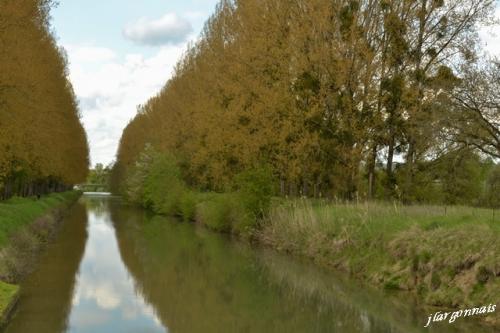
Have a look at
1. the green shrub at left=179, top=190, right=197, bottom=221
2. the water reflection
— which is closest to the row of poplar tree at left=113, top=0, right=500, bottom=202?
the water reflection

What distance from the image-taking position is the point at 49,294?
14.8 m

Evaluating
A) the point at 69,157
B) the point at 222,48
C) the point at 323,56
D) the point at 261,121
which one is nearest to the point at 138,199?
the point at 69,157

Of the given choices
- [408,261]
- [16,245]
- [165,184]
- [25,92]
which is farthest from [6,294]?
[165,184]

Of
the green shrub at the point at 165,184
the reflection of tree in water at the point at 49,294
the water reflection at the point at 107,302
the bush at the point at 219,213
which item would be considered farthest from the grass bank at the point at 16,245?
the green shrub at the point at 165,184

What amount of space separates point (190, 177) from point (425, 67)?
28.1 metres

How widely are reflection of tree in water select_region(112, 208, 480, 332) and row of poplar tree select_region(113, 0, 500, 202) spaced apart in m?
4.97

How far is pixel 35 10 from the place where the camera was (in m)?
25.0

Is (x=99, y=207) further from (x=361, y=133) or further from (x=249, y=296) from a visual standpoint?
(x=249, y=296)

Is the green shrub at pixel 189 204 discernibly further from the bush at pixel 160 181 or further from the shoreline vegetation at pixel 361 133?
the shoreline vegetation at pixel 361 133

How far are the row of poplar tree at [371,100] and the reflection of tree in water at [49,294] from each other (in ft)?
32.2

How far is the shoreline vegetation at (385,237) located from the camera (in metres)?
12.8

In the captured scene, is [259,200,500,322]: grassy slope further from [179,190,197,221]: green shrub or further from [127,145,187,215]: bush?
[127,145,187,215]: bush

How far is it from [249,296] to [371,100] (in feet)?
37.0

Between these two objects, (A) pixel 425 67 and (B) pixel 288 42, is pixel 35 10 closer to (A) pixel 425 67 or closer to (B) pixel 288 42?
(B) pixel 288 42
